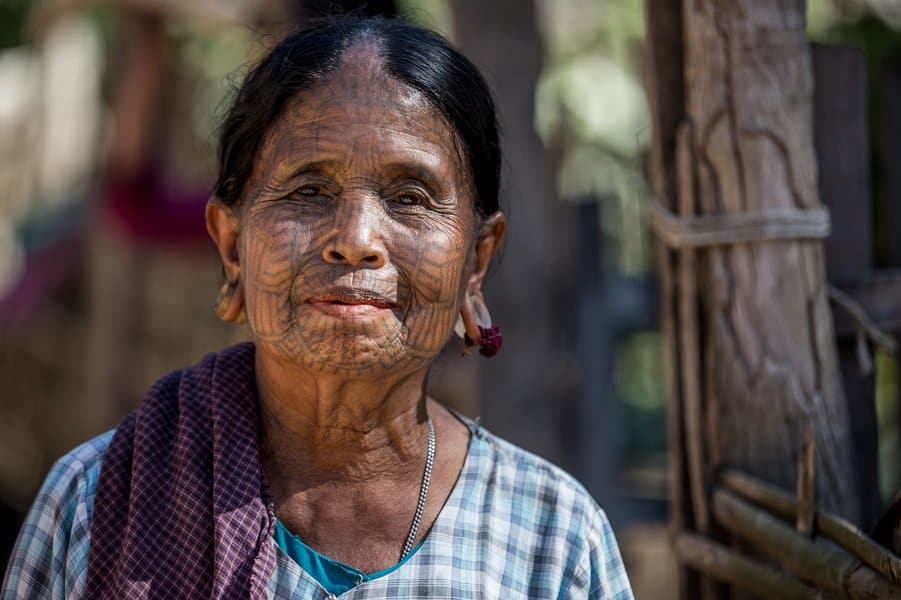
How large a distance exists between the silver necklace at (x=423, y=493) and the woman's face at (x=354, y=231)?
0.29 m

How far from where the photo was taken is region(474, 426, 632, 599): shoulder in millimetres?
2137

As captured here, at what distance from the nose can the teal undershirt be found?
0.58 m

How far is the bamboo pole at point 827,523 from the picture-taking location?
1894 mm

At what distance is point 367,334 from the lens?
194cm

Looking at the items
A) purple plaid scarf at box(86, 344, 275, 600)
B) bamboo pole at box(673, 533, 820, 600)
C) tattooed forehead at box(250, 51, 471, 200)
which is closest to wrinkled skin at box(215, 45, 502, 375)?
tattooed forehead at box(250, 51, 471, 200)

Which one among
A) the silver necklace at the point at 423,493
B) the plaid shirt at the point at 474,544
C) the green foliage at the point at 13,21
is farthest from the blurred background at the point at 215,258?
the plaid shirt at the point at 474,544

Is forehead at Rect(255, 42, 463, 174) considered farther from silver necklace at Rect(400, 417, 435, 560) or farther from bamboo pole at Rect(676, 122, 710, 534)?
bamboo pole at Rect(676, 122, 710, 534)

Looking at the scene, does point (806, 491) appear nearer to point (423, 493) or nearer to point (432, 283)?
point (423, 493)

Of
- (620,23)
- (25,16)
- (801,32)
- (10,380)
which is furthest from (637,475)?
(25,16)

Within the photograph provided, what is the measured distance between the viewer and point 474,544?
83.8 inches

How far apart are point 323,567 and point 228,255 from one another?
69 centimetres

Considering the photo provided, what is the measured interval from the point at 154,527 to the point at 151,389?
0.34m

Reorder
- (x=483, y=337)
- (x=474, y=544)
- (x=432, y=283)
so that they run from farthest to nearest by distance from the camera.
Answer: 1. (x=483, y=337)
2. (x=474, y=544)
3. (x=432, y=283)

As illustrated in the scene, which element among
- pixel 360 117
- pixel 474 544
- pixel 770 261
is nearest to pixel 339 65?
pixel 360 117
